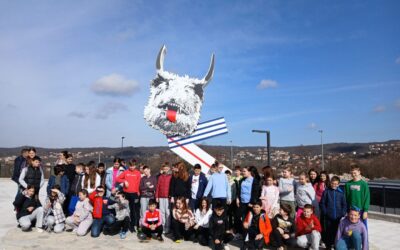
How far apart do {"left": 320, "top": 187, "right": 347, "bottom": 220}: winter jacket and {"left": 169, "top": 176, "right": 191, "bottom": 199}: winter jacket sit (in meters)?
2.64

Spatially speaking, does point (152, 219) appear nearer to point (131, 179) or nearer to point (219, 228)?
point (131, 179)

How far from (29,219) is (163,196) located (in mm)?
2755

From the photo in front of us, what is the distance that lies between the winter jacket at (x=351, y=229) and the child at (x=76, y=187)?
531 centimetres

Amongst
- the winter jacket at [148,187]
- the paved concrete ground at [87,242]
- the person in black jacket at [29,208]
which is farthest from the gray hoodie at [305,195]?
the person in black jacket at [29,208]

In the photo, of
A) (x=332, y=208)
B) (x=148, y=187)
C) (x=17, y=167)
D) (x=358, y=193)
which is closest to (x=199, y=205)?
(x=148, y=187)

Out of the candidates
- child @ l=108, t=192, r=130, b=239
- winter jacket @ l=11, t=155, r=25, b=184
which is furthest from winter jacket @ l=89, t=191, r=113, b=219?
winter jacket @ l=11, t=155, r=25, b=184

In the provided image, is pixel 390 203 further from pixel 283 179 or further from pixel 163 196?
pixel 163 196

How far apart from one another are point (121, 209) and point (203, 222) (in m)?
1.76

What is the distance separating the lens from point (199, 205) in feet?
23.9

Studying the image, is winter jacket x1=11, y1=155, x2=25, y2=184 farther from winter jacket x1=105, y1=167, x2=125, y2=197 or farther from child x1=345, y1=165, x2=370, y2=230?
child x1=345, y1=165, x2=370, y2=230

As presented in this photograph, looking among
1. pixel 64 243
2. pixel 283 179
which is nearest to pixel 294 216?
pixel 283 179

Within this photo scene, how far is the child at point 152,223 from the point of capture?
22.7 feet

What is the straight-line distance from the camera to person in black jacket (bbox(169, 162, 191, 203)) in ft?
24.1

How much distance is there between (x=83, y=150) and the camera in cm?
7506
